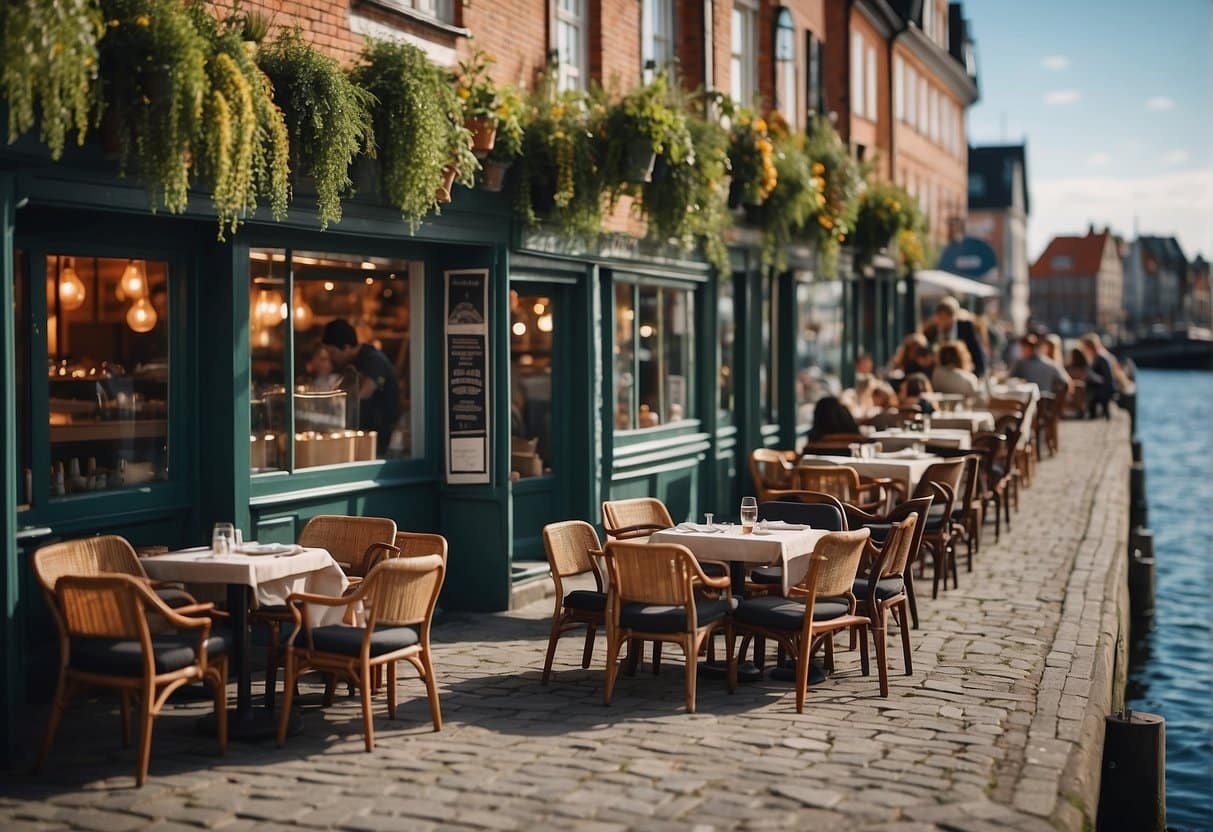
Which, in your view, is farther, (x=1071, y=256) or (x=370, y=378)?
(x=1071, y=256)

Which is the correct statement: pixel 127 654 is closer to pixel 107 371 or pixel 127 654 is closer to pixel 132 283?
pixel 107 371

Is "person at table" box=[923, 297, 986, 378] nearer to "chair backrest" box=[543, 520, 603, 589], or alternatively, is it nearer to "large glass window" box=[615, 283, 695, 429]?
"large glass window" box=[615, 283, 695, 429]

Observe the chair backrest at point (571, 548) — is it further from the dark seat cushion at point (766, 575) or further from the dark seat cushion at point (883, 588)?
the dark seat cushion at point (883, 588)

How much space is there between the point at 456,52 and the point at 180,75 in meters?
4.02

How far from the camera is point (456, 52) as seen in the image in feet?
35.9

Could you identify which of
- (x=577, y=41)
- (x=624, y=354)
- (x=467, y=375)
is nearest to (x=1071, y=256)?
(x=624, y=354)

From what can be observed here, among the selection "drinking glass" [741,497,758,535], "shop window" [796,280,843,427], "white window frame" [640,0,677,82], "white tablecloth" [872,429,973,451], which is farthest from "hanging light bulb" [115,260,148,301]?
"shop window" [796,280,843,427]

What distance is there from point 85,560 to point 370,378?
3.66 m

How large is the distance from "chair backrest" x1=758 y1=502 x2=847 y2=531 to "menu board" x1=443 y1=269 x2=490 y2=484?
248 cm

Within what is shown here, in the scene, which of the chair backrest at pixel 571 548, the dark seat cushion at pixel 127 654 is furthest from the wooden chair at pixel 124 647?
the chair backrest at pixel 571 548

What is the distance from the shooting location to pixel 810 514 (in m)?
9.33

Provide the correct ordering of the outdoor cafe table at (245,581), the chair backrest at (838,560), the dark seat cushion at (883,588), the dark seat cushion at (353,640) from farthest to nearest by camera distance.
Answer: the dark seat cushion at (883,588) → the chair backrest at (838,560) → the outdoor cafe table at (245,581) → the dark seat cushion at (353,640)

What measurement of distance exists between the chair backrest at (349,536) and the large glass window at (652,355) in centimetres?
498

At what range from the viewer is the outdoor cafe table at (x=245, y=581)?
7312mm
